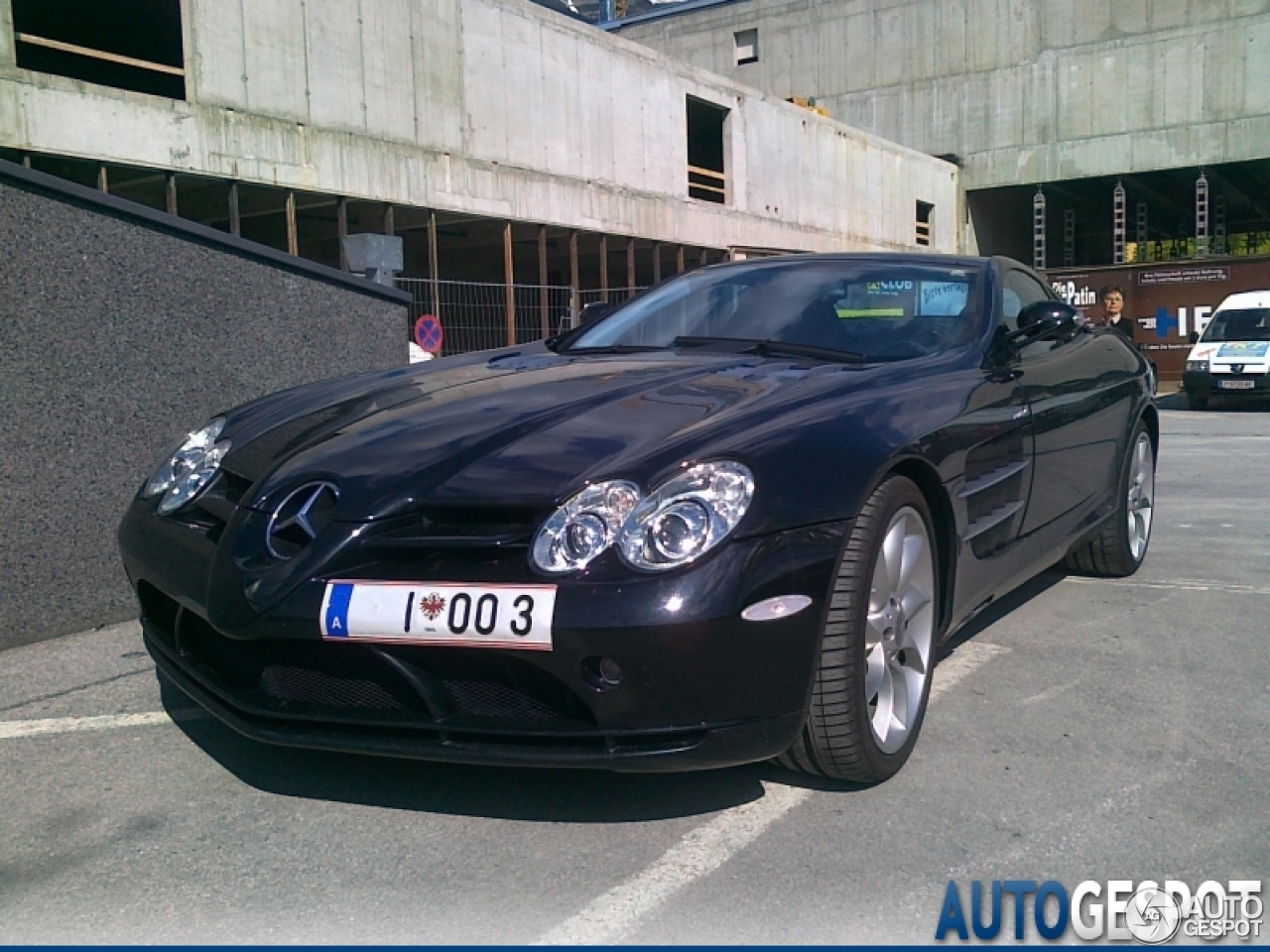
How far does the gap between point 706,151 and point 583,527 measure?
89.7 feet

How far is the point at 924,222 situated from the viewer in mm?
35906

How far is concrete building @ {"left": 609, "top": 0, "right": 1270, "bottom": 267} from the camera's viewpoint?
34000 millimetres

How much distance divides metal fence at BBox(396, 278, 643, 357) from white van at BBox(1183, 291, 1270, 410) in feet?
27.7

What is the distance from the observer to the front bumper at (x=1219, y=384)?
16.9 m

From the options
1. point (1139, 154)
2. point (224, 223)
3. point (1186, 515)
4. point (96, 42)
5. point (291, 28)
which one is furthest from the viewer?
point (1139, 154)

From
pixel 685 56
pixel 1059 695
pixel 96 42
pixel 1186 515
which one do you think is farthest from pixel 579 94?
pixel 685 56

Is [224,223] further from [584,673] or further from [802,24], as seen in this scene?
[802,24]

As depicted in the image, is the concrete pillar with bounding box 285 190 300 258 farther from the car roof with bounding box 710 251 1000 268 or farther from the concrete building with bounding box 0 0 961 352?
the car roof with bounding box 710 251 1000 268

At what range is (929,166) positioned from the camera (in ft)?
116

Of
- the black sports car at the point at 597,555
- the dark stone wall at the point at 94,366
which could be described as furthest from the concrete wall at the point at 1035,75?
the black sports car at the point at 597,555

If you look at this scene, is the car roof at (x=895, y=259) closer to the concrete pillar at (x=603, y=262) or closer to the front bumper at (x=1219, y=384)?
the front bumper at (x=1219, y=384)

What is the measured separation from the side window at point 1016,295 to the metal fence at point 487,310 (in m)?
11.3

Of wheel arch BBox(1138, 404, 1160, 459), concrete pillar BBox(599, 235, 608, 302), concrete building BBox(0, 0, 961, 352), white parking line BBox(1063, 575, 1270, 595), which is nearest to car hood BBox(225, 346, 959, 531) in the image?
white parking line BBox(1063, 575, 1270, 595)

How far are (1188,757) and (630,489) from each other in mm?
1736
